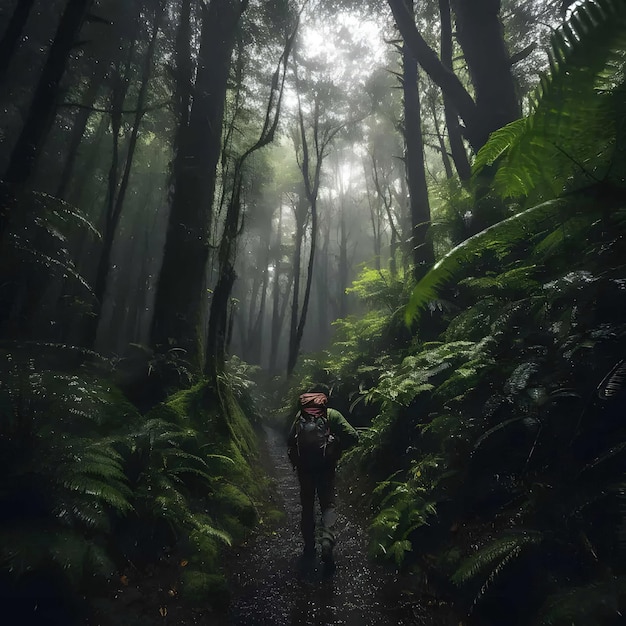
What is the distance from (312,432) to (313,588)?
52.2 inches

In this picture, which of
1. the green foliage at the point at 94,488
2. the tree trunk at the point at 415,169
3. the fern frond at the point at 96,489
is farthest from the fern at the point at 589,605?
the tree trunk at the point at 415,169

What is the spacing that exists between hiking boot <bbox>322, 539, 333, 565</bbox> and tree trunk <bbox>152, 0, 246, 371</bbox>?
13.8 ft

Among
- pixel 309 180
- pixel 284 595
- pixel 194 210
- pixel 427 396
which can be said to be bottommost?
pixel 284 595

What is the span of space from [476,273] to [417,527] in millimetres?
4443

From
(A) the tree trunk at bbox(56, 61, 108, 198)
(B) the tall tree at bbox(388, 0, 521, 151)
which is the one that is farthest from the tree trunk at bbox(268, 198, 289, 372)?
(B) the tall tree at bbox(388, 0, 521, 151)

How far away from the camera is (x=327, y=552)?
347 cm

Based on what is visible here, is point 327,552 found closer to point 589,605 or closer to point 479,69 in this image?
point 589,605

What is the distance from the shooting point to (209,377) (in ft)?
21.7

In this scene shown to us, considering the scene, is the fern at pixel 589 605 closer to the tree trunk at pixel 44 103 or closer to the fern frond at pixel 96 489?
the fern frond at pixel 96 489

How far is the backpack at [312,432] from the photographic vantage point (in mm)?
3895

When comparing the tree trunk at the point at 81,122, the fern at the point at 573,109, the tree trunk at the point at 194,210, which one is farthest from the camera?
the tree trunk at the point at 81,122

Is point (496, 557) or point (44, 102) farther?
point (44, 102)

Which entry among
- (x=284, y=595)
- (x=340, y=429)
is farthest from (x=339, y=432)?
(x=284, y=595)

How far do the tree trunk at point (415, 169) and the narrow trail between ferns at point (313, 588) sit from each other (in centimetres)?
607
